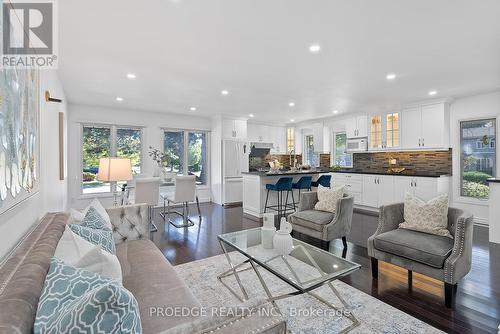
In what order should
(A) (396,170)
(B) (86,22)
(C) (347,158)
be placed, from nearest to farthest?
(B) (86,22) → (A) (396,170) → (C) (347,158)

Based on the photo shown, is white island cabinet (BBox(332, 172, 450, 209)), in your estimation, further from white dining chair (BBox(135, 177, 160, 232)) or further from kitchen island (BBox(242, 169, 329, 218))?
white dining chair (BBox(135, 177, 160, 232))

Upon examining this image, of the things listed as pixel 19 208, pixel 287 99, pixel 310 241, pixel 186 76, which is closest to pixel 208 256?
pixel 310 241

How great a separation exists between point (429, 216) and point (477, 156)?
361cm

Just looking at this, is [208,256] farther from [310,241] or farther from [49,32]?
[49,32]

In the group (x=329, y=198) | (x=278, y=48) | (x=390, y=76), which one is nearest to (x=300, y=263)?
(x=329, y=198)

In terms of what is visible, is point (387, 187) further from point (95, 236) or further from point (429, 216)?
point (95, 236)

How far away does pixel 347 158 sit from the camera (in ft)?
23.7

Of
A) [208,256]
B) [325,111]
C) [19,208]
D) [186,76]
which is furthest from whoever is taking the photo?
[325,111]

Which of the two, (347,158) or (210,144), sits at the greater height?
(210,144)

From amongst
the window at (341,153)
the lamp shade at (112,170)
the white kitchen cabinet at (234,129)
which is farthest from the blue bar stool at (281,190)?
the lamp shade at (112,170)

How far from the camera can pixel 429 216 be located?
2553mm

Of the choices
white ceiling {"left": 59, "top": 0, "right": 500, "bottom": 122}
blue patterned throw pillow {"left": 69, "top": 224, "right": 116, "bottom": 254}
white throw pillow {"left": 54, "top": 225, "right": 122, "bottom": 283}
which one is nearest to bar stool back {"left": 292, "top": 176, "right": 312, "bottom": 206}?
Answer: white ceiling {"left": 59, "top": 0, "right": 500, "bottom": 122}

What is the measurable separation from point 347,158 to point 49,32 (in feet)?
22.4

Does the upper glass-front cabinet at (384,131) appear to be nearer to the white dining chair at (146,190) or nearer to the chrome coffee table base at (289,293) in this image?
the chrome coffee table base at (289,293)
